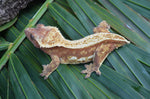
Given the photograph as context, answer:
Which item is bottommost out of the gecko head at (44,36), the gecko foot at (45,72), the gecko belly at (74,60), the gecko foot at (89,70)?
the gecko foot at (89,70)

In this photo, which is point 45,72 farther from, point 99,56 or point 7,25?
point 7,25

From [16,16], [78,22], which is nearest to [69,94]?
[78,22]

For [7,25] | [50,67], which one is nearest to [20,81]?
[50,67]

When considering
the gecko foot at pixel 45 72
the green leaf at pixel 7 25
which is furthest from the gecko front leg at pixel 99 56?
the green leaf at pixel 7 25

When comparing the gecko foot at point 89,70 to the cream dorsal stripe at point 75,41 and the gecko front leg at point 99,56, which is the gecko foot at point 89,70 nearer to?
the gecko front leg at point 99,56

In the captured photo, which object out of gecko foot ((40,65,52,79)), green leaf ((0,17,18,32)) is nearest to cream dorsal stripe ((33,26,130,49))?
gecko foot ((40,65,52,79))

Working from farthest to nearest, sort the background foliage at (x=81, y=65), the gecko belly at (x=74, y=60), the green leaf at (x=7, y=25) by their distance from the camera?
the green leaf at (x=7, y=25), the gecko belly at (x=74, y=60), the background foliage at (x=81, y=65)

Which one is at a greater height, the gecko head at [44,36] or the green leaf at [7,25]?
A: the green leaf at [7,25]
